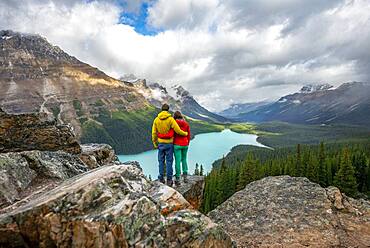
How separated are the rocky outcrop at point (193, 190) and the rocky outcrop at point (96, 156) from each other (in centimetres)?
486

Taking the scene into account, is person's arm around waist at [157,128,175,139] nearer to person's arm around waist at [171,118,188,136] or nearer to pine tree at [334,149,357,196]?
person's arm around waist at [171,118,188,136]

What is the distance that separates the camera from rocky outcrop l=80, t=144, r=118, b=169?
15.7 m

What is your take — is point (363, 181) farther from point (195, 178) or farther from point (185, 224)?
point (185, 224)

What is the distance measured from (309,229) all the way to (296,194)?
4.90 m

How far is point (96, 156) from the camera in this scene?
1714 cm

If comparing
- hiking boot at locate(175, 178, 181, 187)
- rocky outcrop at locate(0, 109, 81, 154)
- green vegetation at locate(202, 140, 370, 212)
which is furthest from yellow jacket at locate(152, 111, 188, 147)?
green vegetation at locate(202, 140, 370, 212)

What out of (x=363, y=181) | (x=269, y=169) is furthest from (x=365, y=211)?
(x=363, y=181)

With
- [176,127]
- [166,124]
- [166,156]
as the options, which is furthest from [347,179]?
[166,124]

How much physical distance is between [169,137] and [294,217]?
30.7 feet

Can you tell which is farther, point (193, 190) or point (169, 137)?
point (193, 190)

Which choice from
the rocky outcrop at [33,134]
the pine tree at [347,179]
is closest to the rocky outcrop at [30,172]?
the rocky outcrop at [33,134]

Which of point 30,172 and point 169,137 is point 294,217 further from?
point 30,172

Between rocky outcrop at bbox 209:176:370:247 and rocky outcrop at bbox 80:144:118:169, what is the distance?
780 centimetres

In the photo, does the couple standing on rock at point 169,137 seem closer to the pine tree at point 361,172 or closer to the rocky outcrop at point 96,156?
the rocky outcrop at point 96,156
